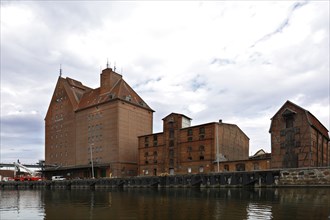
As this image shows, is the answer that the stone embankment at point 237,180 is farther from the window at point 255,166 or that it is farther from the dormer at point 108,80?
the dormer at point 108,80

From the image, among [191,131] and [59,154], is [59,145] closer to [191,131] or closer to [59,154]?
[59,154]

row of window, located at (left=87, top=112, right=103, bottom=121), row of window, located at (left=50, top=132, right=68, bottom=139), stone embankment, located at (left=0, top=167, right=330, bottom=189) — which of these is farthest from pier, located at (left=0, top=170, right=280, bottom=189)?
row of window, located at (left=50, top=132, right=68, bottom=139)

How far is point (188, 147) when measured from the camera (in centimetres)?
7619

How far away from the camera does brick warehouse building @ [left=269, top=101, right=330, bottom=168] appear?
58.5 metres

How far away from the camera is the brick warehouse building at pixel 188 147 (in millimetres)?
72562

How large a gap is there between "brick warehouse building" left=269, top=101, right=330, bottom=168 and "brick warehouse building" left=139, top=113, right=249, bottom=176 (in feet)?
38.0

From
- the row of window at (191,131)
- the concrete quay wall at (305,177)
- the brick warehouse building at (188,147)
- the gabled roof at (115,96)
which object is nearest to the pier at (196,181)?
the concrete quay wall at (305,177)

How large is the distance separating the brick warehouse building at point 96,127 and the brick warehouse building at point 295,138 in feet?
133

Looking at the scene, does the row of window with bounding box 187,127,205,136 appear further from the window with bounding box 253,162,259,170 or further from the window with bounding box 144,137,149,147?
the window with bounding box 253,162,259,170

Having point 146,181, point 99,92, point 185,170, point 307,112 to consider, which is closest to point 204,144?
point 185,170

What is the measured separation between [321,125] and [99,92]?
61541 millimetres

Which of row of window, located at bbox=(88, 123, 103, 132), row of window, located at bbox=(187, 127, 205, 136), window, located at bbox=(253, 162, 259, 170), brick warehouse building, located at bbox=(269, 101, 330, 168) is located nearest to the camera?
brick warehouse building, located at bbox=(269, 101, 330, 168)

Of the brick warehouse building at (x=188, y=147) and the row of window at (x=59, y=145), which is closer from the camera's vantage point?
the brick warehouse building at (x=188, y=147)

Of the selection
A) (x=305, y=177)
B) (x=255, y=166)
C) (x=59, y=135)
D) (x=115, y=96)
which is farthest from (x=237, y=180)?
(x=59, y=135)
